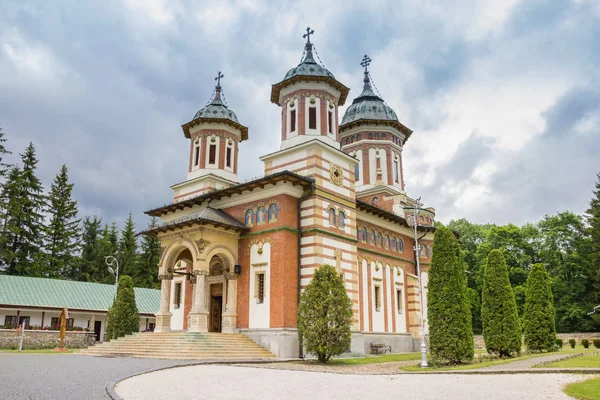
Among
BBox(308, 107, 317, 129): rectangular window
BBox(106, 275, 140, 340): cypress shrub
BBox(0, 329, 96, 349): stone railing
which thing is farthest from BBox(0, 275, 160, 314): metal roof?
BBox(308, 107, 317, 129): rectangular window

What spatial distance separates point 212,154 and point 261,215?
8.43 m

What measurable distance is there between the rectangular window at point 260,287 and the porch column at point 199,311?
2663 millimetres

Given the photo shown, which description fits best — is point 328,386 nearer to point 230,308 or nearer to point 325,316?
point 325,316

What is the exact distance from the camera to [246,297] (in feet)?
81.1

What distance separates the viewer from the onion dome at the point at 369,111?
3872 centimetres

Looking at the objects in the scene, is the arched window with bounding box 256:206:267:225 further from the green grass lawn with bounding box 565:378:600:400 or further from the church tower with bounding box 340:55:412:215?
the green grass lawn with bounding box 565:378:600:400

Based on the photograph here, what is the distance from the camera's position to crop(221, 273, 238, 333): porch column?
24.3 m

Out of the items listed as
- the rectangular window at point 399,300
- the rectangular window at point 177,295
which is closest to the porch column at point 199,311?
the rectangular window at point 177,295

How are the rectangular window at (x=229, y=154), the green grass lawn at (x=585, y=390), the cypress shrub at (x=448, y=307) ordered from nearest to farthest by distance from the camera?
the green grass lawn at (x=585, y=390) → the cypress shrub at (x=448, y=307) → the rectangular window at (x=229, y=154)

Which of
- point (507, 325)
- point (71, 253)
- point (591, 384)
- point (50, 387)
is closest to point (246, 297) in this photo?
point (507, 325)

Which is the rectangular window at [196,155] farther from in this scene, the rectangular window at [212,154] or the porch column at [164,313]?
the porch column at [164,313]

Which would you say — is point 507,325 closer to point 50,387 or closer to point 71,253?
point 50,387

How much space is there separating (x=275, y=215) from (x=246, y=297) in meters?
4.37

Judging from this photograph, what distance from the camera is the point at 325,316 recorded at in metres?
21.0
